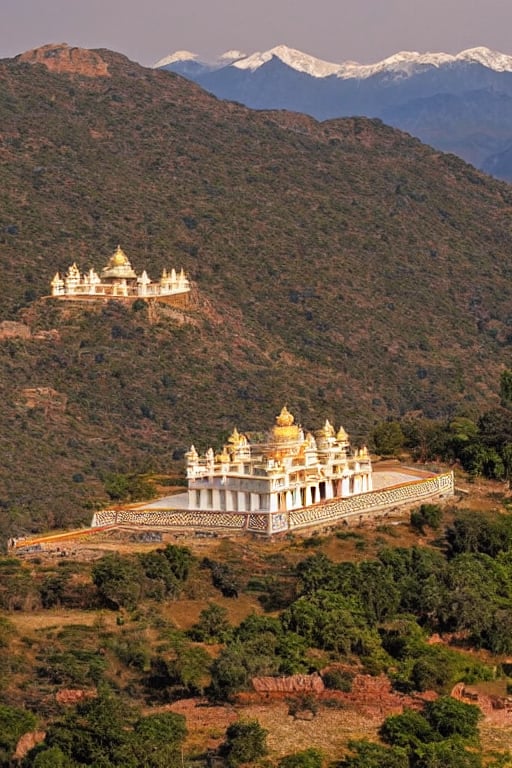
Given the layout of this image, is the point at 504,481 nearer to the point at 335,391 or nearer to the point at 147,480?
the point at 147,480

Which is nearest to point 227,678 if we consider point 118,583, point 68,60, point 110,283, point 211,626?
point 211,626

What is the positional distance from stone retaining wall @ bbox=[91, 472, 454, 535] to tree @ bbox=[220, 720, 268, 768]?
16384mm

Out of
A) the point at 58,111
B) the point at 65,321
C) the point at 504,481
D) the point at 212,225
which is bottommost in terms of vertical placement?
the point at 504,481

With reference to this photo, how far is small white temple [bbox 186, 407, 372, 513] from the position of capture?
55594 mm

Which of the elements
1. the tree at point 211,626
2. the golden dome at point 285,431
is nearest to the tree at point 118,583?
the tree at point 211,626

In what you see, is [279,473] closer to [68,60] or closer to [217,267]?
[217,267]

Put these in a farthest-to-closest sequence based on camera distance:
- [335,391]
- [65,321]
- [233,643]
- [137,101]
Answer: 1. [137,101]
2. [335,391]
3. [65,321]
4. [233,643]

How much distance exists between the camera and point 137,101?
5817 inches

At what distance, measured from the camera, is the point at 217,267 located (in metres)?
119

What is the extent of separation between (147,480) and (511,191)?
300 ft

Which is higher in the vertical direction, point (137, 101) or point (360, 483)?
point (137, 101)

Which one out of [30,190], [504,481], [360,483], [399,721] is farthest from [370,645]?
[30,190]

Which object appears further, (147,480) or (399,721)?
(147,480)

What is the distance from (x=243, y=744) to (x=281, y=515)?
17.8 meters
